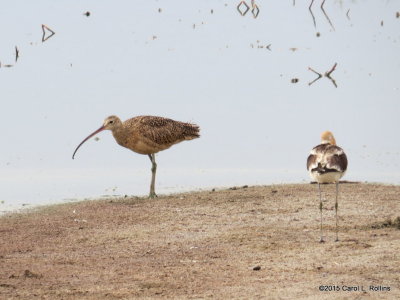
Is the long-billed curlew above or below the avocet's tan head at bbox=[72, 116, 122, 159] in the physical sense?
below

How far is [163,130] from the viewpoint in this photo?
1780 centimetres

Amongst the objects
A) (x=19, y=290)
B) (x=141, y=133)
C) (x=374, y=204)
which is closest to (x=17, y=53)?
(x=141, y=133)

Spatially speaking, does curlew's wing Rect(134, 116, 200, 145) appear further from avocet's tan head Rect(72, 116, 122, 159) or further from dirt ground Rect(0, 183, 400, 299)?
dirt ground Rect(0, 183, 400, 299)

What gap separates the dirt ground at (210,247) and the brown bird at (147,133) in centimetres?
114

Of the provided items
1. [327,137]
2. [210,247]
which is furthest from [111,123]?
[210,247]

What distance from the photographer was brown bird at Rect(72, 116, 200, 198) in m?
17.6

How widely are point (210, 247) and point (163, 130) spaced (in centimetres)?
613

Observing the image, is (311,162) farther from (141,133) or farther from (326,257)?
(141,133)

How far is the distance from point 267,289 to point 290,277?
0.64 meters

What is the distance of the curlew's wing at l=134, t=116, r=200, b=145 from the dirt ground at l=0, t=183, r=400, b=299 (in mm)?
1279

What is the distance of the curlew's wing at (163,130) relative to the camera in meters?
17.6

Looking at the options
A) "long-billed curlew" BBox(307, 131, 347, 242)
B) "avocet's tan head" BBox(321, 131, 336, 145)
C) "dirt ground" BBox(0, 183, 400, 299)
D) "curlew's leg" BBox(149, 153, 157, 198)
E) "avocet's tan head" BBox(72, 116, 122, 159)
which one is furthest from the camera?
"avocet's tan head" BBox(72, 116, 122, 159)

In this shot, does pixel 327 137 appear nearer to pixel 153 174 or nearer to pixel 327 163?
pixel 327 163

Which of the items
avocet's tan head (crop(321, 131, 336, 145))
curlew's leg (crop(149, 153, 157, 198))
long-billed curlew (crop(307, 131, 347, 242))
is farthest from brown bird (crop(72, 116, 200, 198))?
long-billed curlew (crop(307, 131, 347, 242))
